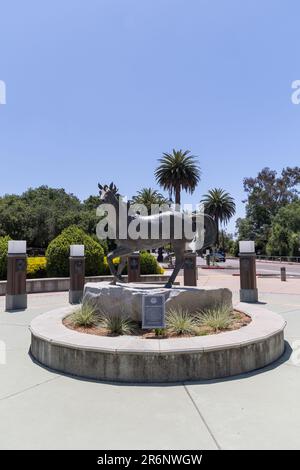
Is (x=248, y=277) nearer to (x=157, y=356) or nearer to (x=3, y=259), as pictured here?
(x=157, y=356)

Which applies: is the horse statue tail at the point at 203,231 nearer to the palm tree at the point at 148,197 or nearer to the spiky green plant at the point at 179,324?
the spiky green plant at the point at 179,324

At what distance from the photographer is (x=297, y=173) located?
71.3m

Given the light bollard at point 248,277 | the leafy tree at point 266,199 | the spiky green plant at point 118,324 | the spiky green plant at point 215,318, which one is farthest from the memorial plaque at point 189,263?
the leafy tree at point 266,199

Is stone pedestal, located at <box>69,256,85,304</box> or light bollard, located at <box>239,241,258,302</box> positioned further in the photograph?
stone pedestal, located at <box>69,256,85,304</box>

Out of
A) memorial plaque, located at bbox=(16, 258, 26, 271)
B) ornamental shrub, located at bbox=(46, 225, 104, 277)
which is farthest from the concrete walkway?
ornamental shrub, located at bbox=(46, 225, 104, 277)

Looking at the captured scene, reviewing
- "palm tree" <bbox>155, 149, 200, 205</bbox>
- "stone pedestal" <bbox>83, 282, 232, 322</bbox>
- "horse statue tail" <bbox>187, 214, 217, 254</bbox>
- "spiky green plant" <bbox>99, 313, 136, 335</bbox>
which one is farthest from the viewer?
"palm tree" <bbox>155, 149, 200, 205</bbox>

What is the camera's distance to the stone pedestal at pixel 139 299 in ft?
24.1

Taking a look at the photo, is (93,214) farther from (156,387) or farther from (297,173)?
(297,173)

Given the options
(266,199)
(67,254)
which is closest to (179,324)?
(67,254)

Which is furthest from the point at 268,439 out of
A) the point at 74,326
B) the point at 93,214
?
the point at 93,214

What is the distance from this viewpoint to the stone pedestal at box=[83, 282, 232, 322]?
24.1 feet

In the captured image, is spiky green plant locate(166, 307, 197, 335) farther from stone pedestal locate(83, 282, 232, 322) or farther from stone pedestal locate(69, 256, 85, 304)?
stone pedestal locate(69, 256, 85, 304)

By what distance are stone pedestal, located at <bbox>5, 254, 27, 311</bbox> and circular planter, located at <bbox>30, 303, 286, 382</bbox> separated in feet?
20.8

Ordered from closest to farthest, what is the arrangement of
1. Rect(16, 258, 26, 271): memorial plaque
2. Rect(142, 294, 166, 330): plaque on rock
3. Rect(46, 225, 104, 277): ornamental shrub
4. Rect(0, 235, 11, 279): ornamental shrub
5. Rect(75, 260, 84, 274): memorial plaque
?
Rect(142, 294, 166, 330): plaque on rock, Rect(16, 258, 26, 271): memorial plaque, Rect(75, 260, 84, 274): memorial plaque, Rect(0, 235, 11, 279): ornamental shrub, Rect(46, 225, 104, 277): ornamental shrub
